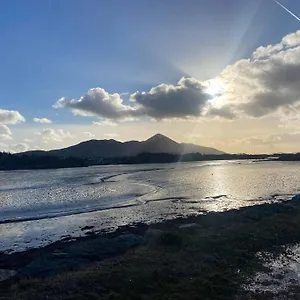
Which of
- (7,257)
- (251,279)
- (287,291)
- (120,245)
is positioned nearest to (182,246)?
(120,245)

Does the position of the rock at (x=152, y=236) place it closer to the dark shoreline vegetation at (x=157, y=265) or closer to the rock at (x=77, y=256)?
the dark shoreline vegetation at (x=157, y=265)

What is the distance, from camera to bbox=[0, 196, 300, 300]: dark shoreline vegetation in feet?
Answer: 46.7

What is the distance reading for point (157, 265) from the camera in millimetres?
17109

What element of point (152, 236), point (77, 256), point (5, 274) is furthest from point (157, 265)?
point (5, 274)

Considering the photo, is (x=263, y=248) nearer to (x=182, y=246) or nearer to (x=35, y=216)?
(x=182, y=246)

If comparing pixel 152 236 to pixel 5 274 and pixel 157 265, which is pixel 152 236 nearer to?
pixel 157 265

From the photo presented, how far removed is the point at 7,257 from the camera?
23.0 metres

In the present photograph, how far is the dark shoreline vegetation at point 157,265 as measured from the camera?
46.7 ft

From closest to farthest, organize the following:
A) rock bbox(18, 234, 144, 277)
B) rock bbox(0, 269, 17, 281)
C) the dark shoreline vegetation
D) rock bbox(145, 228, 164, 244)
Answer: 1. the dark shoreline vegetation
2. rock bbox(0, 269, 17, 281)
3. rock bbox(18, 234, 144, 277)
4. rock bbox(145, 228, 164, 244)

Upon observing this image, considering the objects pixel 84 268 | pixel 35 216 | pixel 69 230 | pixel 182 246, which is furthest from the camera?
pixel 35 216

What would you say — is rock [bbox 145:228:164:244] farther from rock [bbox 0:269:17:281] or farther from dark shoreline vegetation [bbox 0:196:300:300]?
rock [bbox 0:269:17:281]

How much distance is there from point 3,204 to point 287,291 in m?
46.2

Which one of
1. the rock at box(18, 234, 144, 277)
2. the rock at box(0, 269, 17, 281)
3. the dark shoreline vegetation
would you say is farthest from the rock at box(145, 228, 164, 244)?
the rock at box(0, 269, 17, 281)

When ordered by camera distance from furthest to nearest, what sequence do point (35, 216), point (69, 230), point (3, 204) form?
point (3, 204) → point (35, 216) → point (69, 230)
